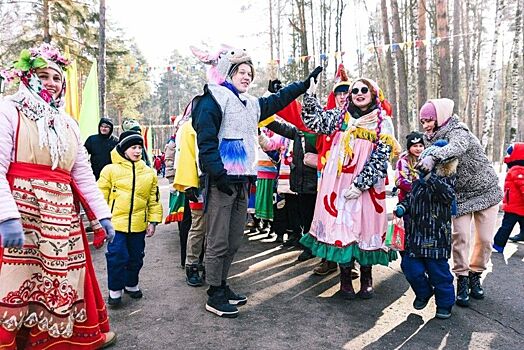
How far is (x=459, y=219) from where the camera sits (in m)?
3.88

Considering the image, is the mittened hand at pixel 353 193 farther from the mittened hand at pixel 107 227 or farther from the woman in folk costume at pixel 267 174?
the woman in folk costume at pixel 267 174

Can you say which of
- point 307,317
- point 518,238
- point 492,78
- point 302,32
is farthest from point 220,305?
point 302,32

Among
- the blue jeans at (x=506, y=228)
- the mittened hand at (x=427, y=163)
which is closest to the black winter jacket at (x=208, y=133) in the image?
the mittened hand at (x=427, y=163)

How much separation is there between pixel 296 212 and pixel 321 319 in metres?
2.33

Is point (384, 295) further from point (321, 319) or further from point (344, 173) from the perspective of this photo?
point (344, 173)

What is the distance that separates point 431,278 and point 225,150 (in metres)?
2.00

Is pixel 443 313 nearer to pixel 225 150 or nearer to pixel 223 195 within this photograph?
pixel 223 195

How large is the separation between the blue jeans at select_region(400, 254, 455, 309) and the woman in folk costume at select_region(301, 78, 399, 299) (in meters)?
0.35

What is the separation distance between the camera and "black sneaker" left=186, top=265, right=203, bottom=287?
428 cm

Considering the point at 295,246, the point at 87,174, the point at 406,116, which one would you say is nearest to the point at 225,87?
the point at 87,174

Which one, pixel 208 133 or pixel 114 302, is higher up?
pixel 208 133

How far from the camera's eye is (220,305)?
354cm

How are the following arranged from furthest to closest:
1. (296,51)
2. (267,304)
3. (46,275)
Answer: (296,51)
(267,304)
(46,275)

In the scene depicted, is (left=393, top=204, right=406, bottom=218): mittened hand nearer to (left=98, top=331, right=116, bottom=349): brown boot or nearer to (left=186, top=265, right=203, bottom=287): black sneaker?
(left=186, top=265, right=203, bottom=287): black sneaker
